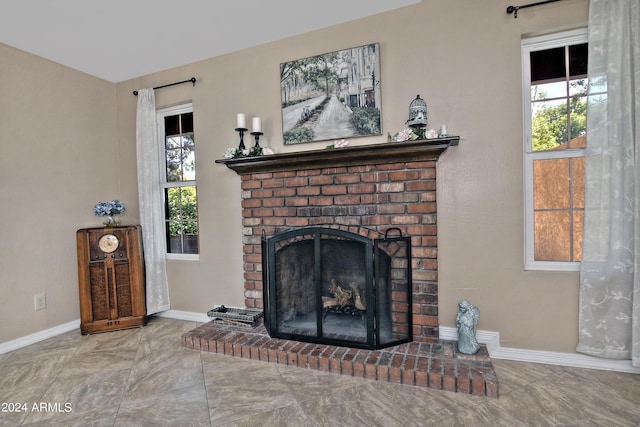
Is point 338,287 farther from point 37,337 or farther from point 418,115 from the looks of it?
point 37,337

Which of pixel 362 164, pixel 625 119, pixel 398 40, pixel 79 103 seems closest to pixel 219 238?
pixel 362 164

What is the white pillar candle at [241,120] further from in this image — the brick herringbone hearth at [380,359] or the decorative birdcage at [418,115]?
the brick herringbone hearth at [380,359]

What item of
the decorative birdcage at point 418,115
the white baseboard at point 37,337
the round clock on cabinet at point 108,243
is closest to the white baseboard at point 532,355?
the white baseboard at point 37,337

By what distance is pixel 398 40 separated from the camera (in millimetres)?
2436

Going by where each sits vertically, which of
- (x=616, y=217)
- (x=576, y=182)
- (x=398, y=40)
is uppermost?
(x=398, y=40)

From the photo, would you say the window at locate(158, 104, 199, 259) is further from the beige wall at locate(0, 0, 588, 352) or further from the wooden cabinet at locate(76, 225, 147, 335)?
the beige wall at locate(0, 0, 588, 352)

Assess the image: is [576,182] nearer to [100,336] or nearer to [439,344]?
[439,344]

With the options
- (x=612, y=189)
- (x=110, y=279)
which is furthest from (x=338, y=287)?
(x=110, y=279)

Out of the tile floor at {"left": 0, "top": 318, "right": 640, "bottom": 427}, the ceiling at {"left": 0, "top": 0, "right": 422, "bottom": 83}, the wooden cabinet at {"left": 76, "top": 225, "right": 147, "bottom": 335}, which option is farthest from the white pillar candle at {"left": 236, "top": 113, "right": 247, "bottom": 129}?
the tile floor at {"left": 0, "top": 318, "right": 640, "bottom": 427}

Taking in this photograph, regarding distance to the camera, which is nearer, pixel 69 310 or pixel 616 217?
pixel 616 217

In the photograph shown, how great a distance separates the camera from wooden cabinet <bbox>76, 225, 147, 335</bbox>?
2947 millimetres

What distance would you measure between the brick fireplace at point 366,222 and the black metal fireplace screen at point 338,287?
0.22 ft

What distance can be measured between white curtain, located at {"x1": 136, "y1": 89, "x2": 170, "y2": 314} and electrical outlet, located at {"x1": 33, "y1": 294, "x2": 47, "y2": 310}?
0.81 m

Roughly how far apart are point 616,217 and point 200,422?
2.60 m
